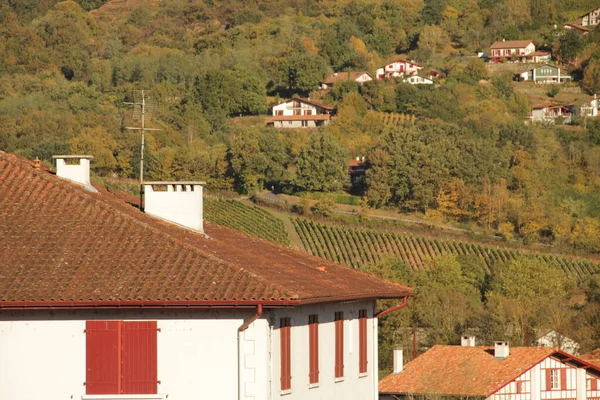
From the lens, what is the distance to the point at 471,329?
7581 centimetres

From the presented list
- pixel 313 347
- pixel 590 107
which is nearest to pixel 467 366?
pixel 313 347

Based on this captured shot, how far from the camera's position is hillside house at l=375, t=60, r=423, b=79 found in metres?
189

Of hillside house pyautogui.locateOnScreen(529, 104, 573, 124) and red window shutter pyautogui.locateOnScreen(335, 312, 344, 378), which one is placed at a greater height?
hillside house pyautogui.locateOnScreen(529, 104, 573, 124)

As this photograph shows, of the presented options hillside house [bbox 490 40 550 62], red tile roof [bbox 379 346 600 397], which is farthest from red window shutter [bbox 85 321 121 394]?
hillside house [bbox 490 40 550 62]

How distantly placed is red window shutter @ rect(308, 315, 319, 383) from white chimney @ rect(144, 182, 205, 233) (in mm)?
2525

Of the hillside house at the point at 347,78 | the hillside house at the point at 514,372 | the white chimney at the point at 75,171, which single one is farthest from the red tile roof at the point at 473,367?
the hillside house at the point at 347,78

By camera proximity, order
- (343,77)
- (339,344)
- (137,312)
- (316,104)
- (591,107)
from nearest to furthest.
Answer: (137,312) < (339,344) < (316,104) < (591,107) < (343,77)

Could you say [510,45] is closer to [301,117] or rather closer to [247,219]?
[301,117]

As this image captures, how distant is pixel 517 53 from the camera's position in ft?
643

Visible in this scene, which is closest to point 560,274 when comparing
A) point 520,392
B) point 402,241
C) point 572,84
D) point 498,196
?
point 402,241

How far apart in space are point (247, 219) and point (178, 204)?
257ft

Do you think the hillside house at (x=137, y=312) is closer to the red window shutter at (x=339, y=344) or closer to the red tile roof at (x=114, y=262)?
the red tile roof at (x=114, y=262)

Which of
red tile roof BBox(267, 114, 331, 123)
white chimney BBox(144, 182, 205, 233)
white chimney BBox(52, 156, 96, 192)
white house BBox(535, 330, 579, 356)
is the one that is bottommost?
white house BBox(535, 330, 579, 356)

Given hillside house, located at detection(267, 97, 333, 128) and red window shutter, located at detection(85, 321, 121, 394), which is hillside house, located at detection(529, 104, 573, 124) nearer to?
hillside house, located at detection(267, 97, 333, 128)
